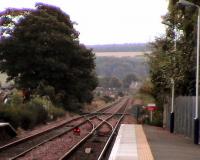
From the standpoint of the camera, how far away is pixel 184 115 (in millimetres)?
37500

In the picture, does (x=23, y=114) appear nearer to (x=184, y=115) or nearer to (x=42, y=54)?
(x=184, y=115)

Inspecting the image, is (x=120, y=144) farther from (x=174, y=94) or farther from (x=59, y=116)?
(x=59, y=116)

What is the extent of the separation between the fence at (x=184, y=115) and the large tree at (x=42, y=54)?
2326 cm

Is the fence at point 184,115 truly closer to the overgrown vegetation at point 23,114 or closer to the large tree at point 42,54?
the overgrown vegetation at point 23,114

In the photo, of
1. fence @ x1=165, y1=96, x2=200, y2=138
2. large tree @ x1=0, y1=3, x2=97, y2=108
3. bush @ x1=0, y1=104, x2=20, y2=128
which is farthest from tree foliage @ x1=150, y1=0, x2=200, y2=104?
large tree @ x1=0, y1=3, x2=97, y2=108

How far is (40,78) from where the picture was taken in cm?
6638

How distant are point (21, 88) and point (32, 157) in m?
42.7

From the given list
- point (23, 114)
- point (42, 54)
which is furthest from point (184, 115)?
point (42, 54)

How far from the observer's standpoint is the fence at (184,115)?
34.2 metres

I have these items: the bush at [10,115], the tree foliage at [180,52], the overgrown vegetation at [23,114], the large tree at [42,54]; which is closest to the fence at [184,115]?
the tree foliage at [180,52]

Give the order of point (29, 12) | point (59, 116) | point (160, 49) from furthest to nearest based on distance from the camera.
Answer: point (29, 12)
point (59, 116)
point (160, 49)

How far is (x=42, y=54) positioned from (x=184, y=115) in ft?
101

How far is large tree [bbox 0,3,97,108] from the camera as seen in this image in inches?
2571

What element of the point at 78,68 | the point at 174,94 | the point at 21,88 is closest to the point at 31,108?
the point at 174,94
